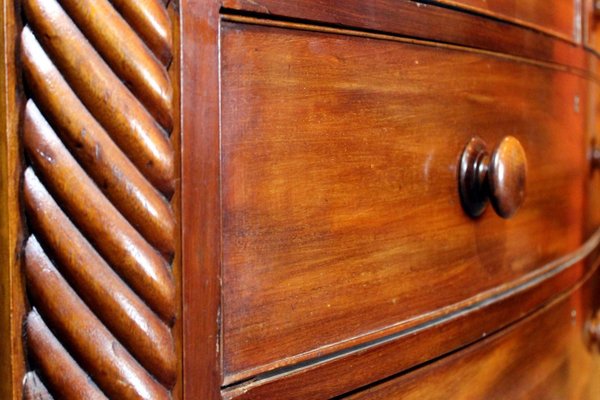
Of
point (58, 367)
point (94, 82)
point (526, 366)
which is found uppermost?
point (94, 82)

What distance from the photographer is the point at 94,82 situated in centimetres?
29

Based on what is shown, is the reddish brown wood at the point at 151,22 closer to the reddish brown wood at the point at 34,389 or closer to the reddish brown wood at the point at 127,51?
the reddish brown wood at the point at 127,51

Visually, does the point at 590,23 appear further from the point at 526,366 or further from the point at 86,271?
the point at 86,271

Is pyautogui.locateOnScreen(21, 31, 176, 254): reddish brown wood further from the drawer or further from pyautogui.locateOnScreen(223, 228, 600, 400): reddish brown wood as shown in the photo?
the drawer

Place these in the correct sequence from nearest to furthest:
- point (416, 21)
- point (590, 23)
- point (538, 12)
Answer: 1. point (416, 21)
2. point (538, 12)
3. point (590, 23)

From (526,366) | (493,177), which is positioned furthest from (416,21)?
(526,366)

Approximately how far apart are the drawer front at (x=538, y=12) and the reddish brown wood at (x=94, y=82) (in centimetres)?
23

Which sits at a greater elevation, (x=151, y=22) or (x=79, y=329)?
(x=151, y=22)

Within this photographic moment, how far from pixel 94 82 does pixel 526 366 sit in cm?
45

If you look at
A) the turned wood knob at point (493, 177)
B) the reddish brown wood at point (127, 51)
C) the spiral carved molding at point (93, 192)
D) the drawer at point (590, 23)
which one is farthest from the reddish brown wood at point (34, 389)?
the drawer at point (590, 23)

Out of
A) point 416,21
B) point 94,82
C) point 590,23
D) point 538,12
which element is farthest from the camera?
point 590,23

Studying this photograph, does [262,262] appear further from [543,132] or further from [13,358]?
[543,132]

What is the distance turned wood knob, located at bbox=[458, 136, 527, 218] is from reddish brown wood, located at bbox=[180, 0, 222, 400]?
210mm

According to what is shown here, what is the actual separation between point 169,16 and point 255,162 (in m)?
0.08
